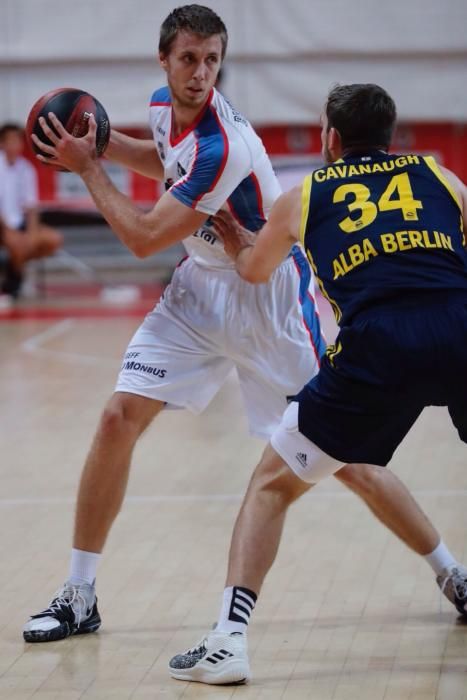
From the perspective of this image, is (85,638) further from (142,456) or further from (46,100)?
(142,456)

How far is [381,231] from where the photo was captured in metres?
3.73

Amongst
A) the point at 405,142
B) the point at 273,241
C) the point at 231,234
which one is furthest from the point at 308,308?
the point at 405,142

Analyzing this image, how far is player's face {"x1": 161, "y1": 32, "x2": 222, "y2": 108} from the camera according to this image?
177 inches

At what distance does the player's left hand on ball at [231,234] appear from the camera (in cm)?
439

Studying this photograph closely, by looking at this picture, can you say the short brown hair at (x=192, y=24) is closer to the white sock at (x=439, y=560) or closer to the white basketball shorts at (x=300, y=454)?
the white basketball shorts at (x=300, y=454)

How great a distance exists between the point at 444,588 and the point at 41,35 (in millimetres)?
14043

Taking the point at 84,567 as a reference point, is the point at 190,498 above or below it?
below

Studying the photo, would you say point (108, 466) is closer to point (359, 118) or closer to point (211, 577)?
point (211, 577)

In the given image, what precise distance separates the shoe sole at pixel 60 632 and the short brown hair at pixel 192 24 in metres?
2.06

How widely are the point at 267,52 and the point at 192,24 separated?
1289 centimetres

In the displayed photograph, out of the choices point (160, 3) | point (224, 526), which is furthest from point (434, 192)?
point (160, 3)

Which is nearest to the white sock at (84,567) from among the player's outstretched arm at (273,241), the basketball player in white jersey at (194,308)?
the basketball player in white jersey at (194,308)

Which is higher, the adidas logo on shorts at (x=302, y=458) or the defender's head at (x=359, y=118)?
the defender's head at (x=359, y=118)

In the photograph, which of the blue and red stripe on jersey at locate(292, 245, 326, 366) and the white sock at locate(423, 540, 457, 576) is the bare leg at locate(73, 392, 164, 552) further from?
the white sock at locate(423, 540, 457, 576)
